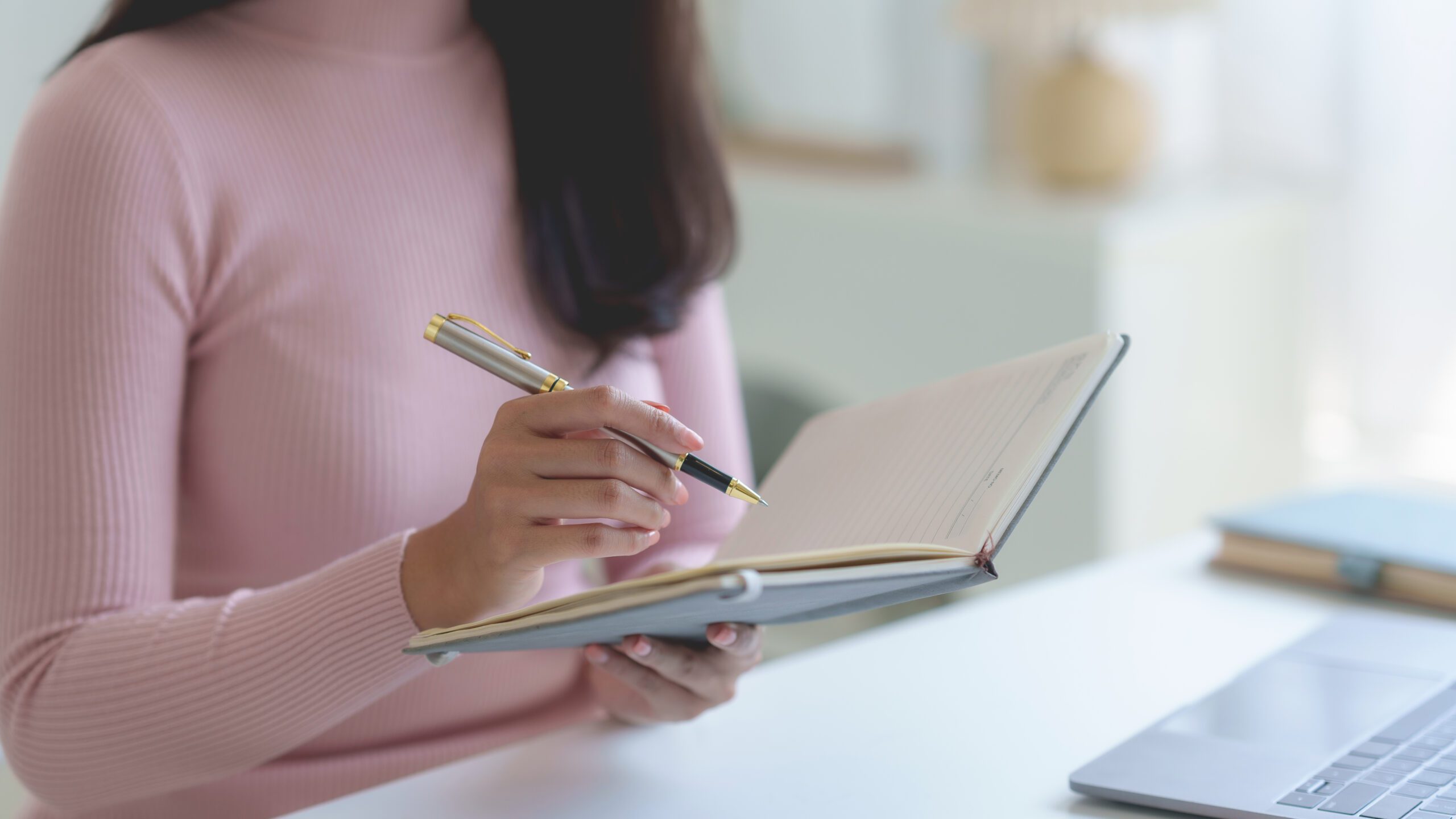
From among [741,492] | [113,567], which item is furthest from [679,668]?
[113,567]

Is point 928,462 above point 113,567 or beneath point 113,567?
above

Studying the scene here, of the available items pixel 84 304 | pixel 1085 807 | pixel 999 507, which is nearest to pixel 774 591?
pixel 999 507

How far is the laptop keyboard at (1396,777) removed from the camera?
2.03ft

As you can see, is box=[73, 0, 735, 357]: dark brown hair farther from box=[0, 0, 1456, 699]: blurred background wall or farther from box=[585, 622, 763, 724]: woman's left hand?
box=[0, 0, 1456, 699]: blurred background wall

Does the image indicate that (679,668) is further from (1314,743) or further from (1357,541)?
(1357,541)

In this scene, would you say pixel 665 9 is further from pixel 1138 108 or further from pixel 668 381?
pixel 1138 108

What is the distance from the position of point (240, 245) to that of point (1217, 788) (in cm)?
61

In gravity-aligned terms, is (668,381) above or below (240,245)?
below

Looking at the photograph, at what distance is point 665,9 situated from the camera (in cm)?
103

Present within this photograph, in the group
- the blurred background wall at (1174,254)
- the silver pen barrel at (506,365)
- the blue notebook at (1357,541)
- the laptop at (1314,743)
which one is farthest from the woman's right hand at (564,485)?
the blurred background wall at (1174,254)

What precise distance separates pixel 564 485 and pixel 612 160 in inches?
18.2

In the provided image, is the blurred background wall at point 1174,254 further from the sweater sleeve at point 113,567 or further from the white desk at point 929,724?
the sweater sleeve at point 113,567

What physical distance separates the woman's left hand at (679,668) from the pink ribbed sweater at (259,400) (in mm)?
113

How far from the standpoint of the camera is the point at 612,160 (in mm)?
1015
